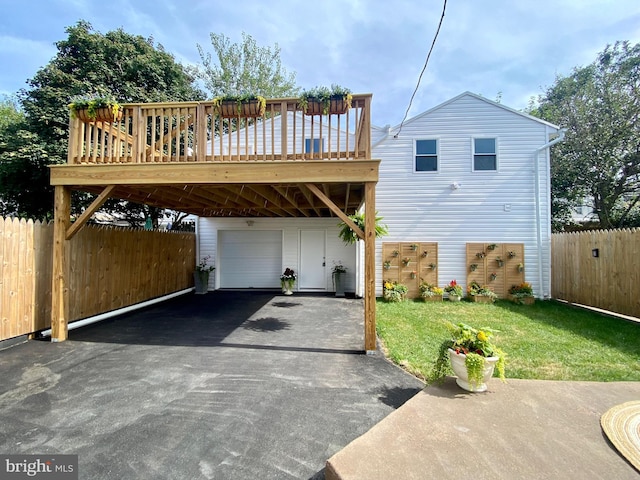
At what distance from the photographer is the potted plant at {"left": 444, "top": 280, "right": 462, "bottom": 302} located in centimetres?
784

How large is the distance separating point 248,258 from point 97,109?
20.1 feet

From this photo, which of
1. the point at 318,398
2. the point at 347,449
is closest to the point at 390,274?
the point at 318,398

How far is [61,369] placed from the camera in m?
3.49

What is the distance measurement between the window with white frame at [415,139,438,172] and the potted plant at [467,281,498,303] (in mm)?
3457

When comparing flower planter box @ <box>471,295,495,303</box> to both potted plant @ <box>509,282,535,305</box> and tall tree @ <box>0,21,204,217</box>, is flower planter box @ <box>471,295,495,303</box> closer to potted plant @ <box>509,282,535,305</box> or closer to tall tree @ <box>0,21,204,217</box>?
potted plant @ <box>509,282,535,305</box>

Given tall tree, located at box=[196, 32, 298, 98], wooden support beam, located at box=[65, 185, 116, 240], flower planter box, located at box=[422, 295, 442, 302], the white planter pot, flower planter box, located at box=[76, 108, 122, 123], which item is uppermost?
tall tree, located at box=[196, 32, 298, 98]

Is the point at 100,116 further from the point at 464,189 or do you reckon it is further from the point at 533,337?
the point at 464,189

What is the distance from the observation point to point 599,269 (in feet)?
21.5

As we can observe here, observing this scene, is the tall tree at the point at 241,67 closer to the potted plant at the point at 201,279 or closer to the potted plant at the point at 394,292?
the potted plant at the point at 201,279

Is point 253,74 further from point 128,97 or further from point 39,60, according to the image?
point 39,60

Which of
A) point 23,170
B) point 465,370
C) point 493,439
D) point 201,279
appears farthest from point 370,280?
point 23,170

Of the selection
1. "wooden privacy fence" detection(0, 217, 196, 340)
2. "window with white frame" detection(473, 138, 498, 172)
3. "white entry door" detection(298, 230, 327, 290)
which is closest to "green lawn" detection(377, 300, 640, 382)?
"white entry door" detection(298, 230, 327, 290)

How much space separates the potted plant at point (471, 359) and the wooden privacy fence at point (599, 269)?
5358 millimetres

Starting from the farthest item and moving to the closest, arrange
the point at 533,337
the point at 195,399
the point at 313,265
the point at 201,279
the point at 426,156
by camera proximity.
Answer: the point at 313,265 → the point at 201,279 → the point at 426,156 → the point at 533,337 → the point at 195,399
